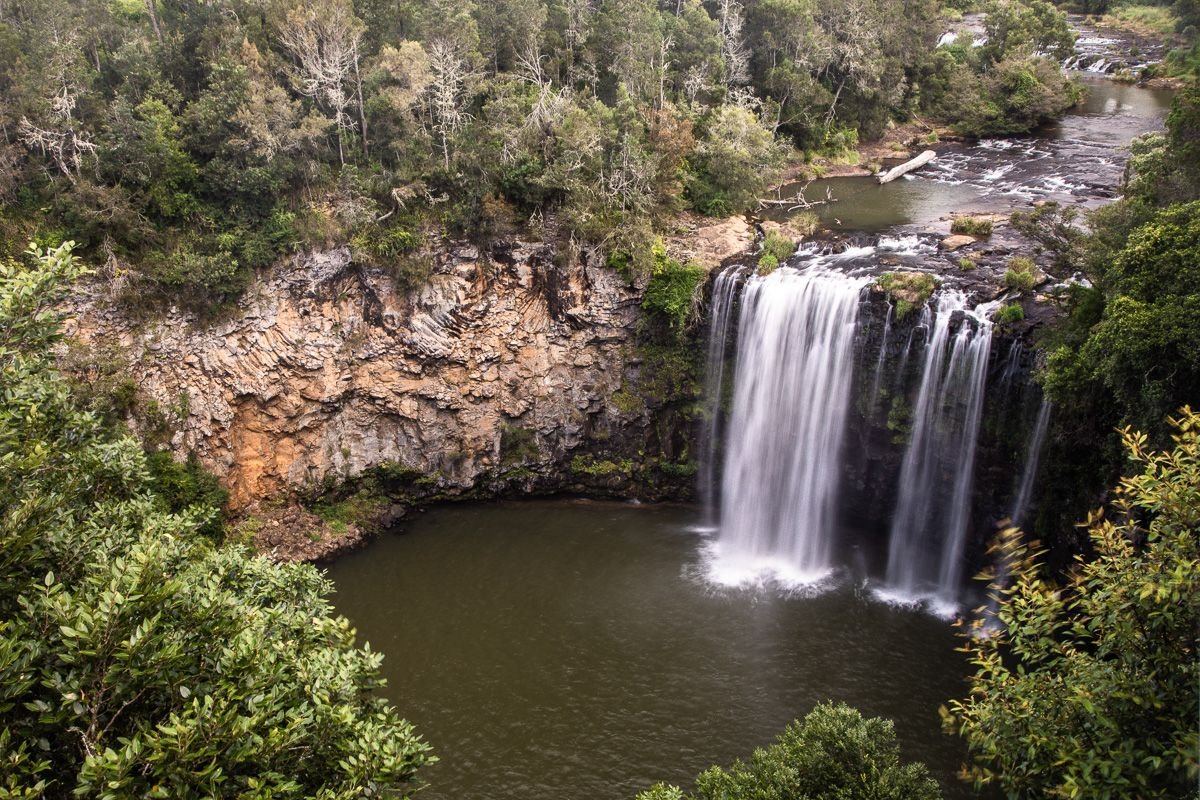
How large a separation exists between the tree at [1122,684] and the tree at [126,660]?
25.3 ft

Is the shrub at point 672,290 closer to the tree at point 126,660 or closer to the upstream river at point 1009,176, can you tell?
the upstream river at point 1009,176

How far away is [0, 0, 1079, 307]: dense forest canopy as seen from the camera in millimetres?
25125

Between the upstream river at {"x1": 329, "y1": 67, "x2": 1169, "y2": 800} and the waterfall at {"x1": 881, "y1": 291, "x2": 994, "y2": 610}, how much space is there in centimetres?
177

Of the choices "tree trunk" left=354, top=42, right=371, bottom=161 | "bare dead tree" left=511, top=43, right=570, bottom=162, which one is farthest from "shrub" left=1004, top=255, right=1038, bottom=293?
"tree trunk" left=354, top=42, right=371, bottom=161

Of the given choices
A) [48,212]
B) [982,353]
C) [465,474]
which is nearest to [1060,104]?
[982,353]

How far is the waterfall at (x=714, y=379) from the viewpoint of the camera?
2670 centimetres

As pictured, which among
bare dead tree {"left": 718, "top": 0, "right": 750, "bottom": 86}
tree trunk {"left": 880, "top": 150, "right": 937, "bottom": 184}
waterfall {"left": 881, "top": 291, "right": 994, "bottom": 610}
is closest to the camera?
waterfall {"left": 881, "top": 291, "right": 994, "bottom": 610}

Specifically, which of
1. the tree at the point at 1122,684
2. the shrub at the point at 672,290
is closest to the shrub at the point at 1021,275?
the shrub at the point at 672,290

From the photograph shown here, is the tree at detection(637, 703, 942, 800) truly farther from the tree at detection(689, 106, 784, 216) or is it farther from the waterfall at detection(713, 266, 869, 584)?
the tree at detection(689, 106, 784, 216)

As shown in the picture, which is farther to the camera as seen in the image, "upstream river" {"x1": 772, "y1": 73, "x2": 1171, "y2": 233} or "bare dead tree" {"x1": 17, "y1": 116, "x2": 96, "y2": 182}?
"upstream river" {"x1": 772, "y1": 73, "x2": 1171, "y2": 233}

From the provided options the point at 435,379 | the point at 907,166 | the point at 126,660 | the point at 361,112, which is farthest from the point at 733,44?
the point at 126,660

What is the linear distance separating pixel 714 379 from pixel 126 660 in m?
22.1

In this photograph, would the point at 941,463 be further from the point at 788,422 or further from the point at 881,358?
the point at 788,422

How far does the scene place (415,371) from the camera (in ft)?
89.6
